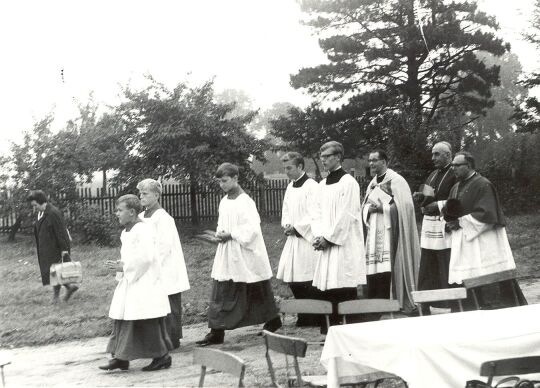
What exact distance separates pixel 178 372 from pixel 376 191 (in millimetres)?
3612

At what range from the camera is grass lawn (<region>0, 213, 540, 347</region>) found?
982cm

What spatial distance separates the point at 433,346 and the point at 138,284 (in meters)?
3.62

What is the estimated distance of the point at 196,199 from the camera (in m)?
22.0

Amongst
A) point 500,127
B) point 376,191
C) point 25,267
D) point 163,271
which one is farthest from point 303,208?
point 500,127

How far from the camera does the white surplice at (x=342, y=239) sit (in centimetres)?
812

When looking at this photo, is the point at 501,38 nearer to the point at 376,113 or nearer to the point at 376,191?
the point at 376,113

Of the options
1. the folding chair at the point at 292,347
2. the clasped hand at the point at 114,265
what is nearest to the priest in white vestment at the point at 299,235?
the clasped hand at the point at 114,265

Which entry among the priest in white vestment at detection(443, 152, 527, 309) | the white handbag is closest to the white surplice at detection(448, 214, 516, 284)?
the priest in white vestment at detection(443, 152, 527, 309)

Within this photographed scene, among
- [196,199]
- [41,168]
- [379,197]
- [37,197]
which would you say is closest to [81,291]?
[37,197]

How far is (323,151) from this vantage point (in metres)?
8.20

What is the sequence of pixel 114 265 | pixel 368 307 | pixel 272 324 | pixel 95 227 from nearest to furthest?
1. pixel 368 307
2. pixel 114 265
3. pixel 272 324
4. pixel 95 227

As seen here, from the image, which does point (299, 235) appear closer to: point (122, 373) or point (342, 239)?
point (342, 239)

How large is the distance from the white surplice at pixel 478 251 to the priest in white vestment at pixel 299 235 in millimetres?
1713

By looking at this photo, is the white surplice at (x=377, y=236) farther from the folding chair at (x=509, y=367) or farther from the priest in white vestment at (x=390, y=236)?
the folding chair at (x=509, y=367)
